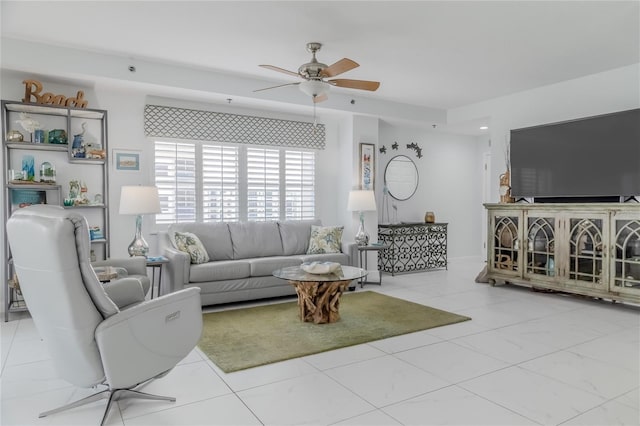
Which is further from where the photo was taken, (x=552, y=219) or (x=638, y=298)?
(x=552, y=219)

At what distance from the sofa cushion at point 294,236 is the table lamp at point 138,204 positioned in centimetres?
179

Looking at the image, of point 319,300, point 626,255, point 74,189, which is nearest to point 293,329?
point 319,300

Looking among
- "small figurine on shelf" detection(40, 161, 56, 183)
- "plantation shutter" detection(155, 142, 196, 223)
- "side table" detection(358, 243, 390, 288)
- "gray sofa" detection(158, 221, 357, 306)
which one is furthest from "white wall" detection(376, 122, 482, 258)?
"small figurine on shelf" detection(40, 161, 56, 183)

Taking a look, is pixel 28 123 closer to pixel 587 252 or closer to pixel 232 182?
pixel 232 182

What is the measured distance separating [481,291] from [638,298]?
1.69m

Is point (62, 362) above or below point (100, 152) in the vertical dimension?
below

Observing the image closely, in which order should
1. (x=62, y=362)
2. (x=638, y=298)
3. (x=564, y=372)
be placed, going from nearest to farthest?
(x=62, y=362) < (x=564, y=372) < (x=638, y=298)

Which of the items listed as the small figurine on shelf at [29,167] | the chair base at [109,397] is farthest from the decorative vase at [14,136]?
the chair base at [109,397]

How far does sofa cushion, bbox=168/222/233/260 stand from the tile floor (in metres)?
1.90

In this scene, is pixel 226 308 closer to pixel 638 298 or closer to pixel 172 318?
pixel 172 318

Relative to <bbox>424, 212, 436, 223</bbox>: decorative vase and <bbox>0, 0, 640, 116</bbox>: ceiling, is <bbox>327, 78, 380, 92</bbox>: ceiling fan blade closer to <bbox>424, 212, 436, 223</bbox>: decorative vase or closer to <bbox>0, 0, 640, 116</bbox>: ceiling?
<bbox>0, 0, 640, 116</bbox>: ceiling

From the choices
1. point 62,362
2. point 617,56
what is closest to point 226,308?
point 62,362

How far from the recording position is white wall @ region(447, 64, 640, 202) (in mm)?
4984

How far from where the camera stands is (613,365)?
3049 mm
